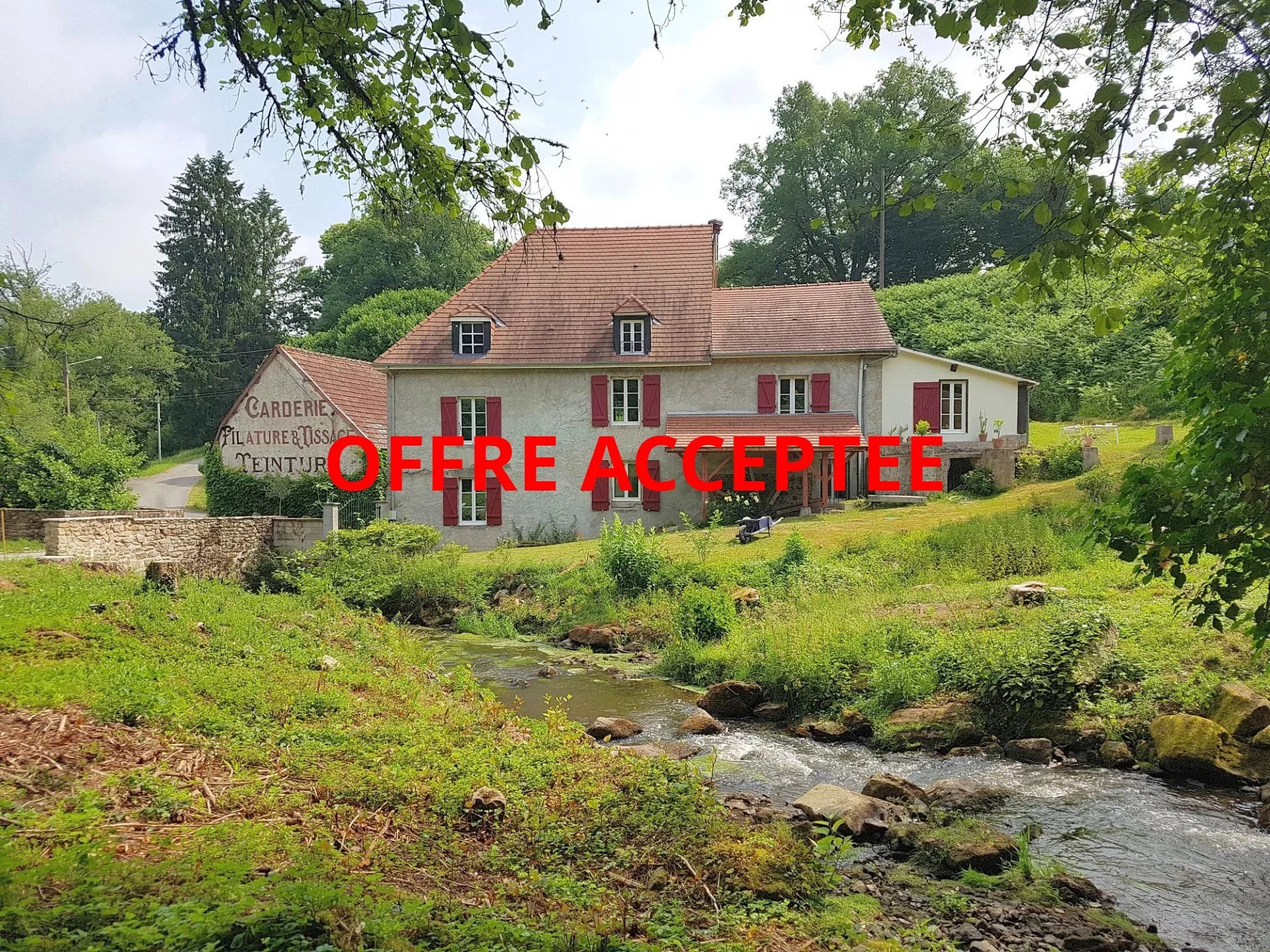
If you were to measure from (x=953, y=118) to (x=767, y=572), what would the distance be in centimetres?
1249

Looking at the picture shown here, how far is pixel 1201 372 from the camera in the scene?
4.29 meters

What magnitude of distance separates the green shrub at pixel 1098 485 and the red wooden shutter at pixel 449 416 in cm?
1657

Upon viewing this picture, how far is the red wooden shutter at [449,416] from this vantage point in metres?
25.2

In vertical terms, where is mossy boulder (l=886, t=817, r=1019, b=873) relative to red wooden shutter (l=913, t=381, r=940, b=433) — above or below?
below

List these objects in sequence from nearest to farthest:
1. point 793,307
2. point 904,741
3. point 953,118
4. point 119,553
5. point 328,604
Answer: point 953,118
point 904,741
point 328,604
point 119,553
point 793,307

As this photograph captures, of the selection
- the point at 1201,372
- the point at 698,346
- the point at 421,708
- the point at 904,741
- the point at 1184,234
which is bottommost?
the point at 904,741

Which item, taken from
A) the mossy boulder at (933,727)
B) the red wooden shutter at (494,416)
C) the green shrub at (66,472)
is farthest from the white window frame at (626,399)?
the green shrub at (66,472)

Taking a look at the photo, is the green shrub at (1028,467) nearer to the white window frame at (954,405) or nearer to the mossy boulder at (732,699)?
the white window frame at (954,405)

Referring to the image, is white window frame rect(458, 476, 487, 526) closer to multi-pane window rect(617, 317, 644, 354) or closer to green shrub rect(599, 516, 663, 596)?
multi-pane window rect(617, 317, 644, 354)

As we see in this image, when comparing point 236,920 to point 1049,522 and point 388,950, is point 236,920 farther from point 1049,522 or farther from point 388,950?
point 1049,522

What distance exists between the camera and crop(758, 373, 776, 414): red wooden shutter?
968 inches

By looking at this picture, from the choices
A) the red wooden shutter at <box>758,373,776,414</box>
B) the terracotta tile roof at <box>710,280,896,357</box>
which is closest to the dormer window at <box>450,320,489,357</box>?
the terracotta tile roof at <box>710,280,896,357</box>

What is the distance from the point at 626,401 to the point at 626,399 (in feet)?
0.13

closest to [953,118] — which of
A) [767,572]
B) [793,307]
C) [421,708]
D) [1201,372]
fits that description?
[1201,372]
